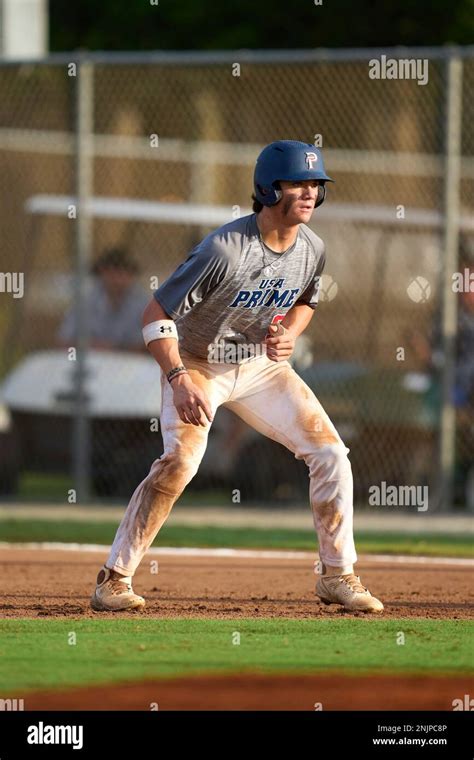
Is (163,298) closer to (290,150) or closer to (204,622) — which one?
(290,150)

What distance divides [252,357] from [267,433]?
1.30 ft

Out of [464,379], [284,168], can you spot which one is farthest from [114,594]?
[464,379]

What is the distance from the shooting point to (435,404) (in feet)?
41.8

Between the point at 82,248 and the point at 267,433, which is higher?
the point at 82,248

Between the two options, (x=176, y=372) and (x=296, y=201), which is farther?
(x=296, y=201)

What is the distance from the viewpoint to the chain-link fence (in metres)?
12.6

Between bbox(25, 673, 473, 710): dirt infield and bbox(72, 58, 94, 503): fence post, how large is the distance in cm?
683

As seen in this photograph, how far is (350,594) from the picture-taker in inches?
295

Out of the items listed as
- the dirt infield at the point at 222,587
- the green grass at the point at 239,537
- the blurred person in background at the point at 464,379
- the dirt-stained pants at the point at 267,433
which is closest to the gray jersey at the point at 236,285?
the dirt-stained pants at the point at 267,433

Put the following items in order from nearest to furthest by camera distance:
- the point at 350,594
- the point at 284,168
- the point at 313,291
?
the point at 284,168 < the point at 350,594 < the point at 313,291

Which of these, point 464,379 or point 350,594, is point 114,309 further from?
point 350,594

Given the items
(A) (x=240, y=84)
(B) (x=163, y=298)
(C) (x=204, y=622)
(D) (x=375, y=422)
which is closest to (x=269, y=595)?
(C) (x=204, y=622)

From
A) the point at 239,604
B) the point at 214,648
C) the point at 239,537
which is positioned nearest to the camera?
the point at 214,648

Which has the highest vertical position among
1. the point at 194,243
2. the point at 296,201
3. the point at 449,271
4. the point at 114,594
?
the point at 194,243
